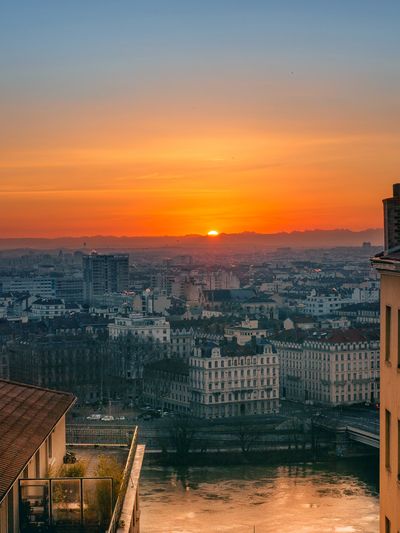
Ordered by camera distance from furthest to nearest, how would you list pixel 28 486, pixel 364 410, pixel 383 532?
1. pixel 364 410
2. pixel 28 486
3. pixel 383 532

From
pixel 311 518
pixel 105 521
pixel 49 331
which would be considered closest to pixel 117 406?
pixel 49 331

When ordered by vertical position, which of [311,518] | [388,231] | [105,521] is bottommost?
[311,518]

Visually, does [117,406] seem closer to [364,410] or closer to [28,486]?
[364,410]

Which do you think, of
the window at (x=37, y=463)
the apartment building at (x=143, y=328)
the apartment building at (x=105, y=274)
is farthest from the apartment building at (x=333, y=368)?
the apartment building at (x=105, y=274)

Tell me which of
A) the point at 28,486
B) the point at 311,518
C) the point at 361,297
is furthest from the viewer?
the point at 361,297

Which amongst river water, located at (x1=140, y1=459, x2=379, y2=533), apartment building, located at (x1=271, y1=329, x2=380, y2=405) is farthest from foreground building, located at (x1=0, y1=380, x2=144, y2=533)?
apartment building, located at (x1=271, y1=329, x2=380, y2=405)

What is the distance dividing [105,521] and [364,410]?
127 feet

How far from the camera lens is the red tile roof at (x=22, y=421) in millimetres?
6207

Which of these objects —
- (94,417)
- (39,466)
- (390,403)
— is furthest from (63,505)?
(94,417)

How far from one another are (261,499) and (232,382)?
58.2 feet

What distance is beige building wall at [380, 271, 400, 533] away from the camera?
4801 millimetres

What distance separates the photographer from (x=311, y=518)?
25.4 meters

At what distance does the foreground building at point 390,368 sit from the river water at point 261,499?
1895 centimetres

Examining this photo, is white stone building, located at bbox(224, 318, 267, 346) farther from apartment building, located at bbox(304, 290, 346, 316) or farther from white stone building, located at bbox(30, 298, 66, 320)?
apartment building, located at bbox(304, 290, 346, 316)
